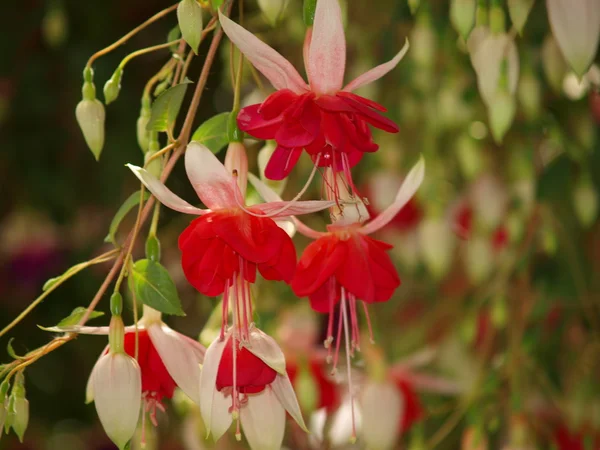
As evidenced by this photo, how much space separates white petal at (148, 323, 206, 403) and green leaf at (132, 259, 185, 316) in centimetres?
2

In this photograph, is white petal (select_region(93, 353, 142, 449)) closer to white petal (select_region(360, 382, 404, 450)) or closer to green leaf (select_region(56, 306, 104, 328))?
green leaf (select_region(56, 306, 104, 328))

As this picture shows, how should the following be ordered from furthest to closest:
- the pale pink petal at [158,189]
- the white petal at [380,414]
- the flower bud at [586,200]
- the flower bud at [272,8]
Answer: the flower bud at [586,200]
the white petal at [380,414]
the flower bud at [272,8]
the pale pink petal at [158,189]

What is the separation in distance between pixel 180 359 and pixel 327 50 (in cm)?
20

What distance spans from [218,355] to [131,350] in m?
0.07

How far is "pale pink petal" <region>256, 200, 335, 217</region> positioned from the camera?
0.47m

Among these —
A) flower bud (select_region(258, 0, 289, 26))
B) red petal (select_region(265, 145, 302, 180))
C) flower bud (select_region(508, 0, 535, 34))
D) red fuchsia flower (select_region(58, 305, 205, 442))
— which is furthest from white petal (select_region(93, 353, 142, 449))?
flower bud (select_region(508, 0, 535, 34))

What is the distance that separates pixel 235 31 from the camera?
467mm

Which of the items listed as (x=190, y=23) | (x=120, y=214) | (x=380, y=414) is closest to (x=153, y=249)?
(x=120, y=214)

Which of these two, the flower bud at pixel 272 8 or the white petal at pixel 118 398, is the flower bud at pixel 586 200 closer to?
the flower bud at pixel 272 8

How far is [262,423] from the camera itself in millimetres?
517

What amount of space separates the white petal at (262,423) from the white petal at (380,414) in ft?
1.17

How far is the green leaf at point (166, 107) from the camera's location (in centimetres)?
50

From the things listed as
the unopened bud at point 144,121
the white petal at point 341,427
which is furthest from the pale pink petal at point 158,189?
the white petal at point 341,427

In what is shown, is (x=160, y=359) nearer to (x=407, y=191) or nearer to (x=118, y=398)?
(x=118, y=398)
